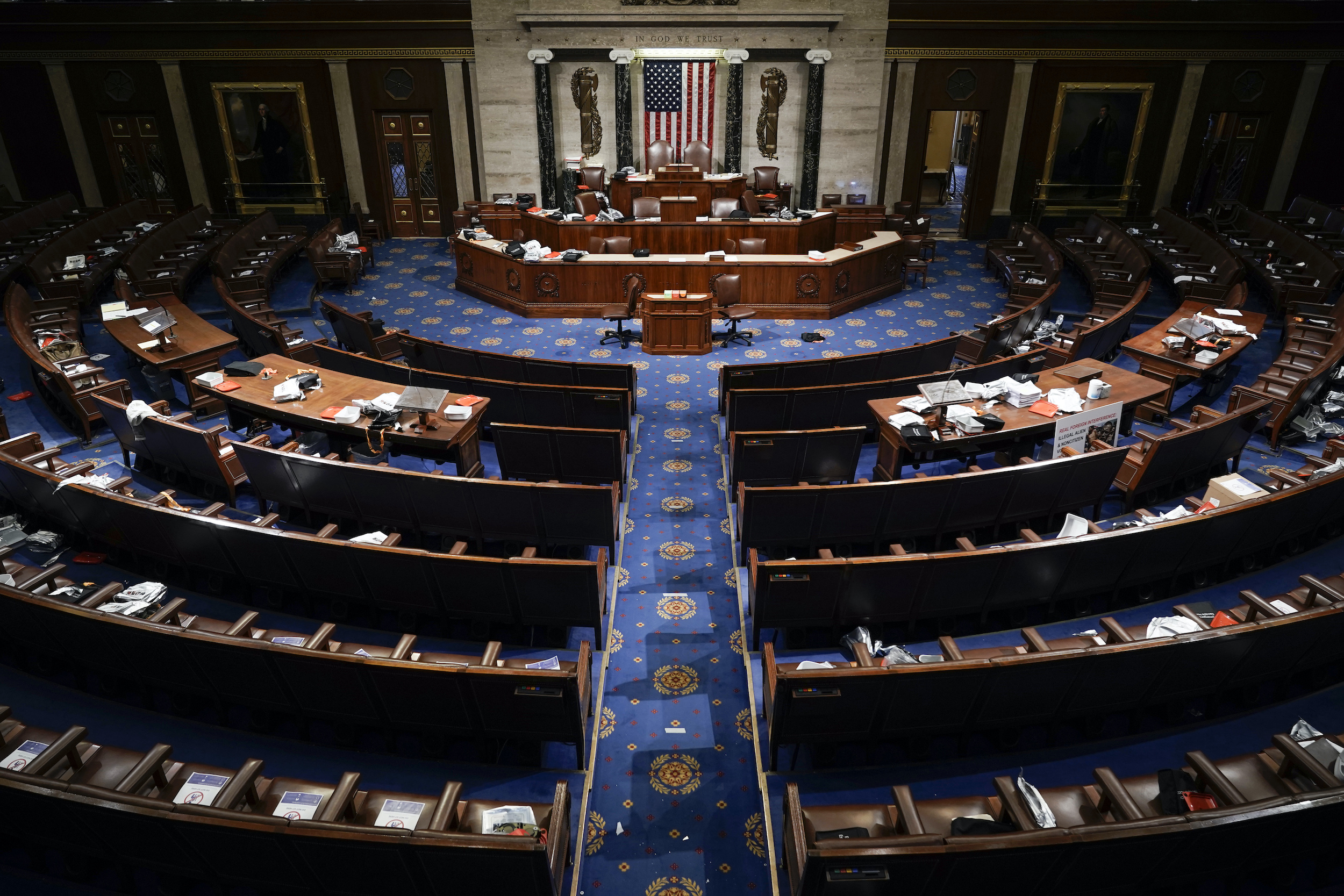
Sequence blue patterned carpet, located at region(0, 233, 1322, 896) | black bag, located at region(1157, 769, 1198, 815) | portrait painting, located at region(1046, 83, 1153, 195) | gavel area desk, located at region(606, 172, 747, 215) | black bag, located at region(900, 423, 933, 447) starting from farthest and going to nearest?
portrait painting, located at region(1046, 83, 1153, 195), gavel area desk, located at region(606, 172, 747, 215), black bag, located at region(900, 423, 933, 447), blue patterned carpet, located at region(0, 233, 1322, 896), black bag, located at region(1157, 769, 1198, 815)

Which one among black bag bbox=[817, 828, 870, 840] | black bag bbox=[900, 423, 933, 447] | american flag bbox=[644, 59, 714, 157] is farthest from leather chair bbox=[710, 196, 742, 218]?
black bag bbox=[817, 828, 870, 840]

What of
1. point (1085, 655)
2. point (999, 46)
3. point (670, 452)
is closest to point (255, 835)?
point (1085, 655)

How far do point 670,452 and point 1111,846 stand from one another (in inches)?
215

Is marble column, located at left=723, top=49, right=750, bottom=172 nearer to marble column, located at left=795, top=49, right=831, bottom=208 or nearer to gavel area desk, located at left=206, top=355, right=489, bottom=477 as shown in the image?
marble column, located at left=795, top=49, right=831, bottom=208

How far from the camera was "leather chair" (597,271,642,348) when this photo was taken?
1124cm

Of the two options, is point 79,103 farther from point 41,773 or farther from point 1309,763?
point 1309,763

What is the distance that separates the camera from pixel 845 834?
376 cm

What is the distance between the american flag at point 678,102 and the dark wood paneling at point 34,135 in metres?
11.9

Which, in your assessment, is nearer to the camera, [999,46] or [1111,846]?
[1111,846]

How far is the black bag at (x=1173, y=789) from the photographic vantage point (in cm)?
372

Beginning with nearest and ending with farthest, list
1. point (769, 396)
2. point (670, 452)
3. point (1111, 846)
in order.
→ point (1111, 846)
point (769, 396)
point (670, 452)

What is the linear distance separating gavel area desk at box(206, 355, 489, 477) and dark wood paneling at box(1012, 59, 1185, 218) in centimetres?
1370

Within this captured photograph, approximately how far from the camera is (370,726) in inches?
190

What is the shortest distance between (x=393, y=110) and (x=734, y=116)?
6867 mm
